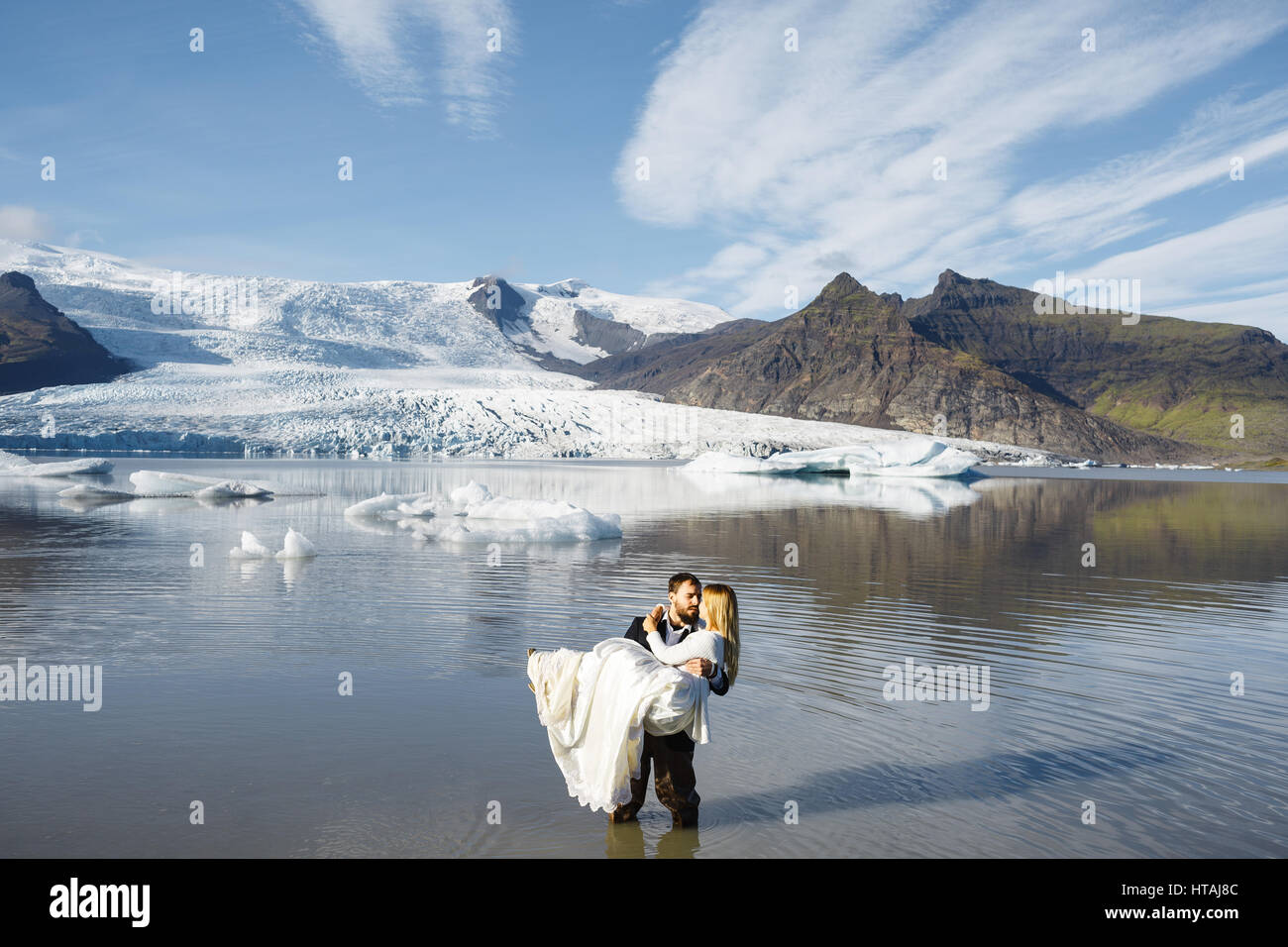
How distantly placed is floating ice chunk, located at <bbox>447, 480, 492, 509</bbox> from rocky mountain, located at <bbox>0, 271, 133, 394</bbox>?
9917 cm

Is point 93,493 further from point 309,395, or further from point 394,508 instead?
point 309,395

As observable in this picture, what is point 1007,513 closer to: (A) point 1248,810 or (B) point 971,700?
(B) point 971,700

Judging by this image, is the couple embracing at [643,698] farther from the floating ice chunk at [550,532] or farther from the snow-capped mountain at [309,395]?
the snow-capped mountain at [309,395]

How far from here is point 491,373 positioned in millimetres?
125062

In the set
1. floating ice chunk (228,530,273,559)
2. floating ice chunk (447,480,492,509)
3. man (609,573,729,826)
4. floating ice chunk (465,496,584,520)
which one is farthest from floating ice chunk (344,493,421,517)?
man (609,573,729,826)

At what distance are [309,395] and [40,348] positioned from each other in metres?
74.7

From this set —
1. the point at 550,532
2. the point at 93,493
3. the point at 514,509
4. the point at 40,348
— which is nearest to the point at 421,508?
the point at 514,509

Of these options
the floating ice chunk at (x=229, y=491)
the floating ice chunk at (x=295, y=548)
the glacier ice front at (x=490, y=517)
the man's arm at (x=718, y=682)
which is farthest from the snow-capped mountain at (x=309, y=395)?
the man's arm at (x=718, y=682)

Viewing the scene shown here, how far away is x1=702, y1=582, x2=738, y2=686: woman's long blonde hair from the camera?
20.0 ft

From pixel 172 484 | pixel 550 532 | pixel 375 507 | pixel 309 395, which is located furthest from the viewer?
pixel 309 395

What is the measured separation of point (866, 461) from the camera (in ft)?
259

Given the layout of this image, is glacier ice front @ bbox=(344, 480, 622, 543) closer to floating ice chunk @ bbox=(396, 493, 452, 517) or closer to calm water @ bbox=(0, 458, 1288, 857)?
floating ice chunk @ bbox=(396, 493, 452, 517)

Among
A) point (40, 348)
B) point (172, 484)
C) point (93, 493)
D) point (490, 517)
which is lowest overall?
point (490, 517)
